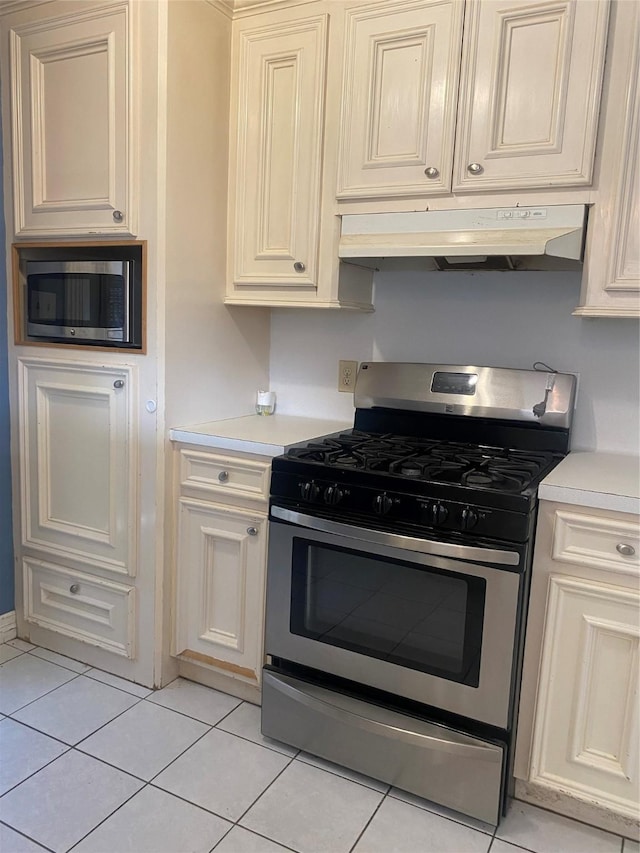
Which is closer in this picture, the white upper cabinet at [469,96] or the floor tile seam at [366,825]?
the floor tile seam at [366,825]

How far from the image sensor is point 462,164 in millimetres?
1823

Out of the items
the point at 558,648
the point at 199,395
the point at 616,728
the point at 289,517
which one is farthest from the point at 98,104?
the point at 616,728

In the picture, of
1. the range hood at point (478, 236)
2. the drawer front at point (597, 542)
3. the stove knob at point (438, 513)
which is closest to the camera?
the drawer front at point (597, 542)

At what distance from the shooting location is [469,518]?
1560mm

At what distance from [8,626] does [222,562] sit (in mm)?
1018

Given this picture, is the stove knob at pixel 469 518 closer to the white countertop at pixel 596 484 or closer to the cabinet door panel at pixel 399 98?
the white countertop at pixel 596 484

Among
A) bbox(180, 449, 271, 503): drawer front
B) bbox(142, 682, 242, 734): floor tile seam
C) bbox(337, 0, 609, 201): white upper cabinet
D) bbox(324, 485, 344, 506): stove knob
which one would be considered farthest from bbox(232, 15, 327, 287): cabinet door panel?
bbox(142, 682, 242, 734): floor tile seam

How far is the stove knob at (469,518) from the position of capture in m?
1.56

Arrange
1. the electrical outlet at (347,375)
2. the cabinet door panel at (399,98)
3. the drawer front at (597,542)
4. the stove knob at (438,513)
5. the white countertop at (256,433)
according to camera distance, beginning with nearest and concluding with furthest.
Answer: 1. the drawer front at (597,542)
2. the stove knob at (438,513)
3. the cabinet door panel at (399,98)
4. the white countertop at (256,433)
5. the electrical outlet at (347,375)

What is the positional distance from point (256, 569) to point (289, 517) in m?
0.27

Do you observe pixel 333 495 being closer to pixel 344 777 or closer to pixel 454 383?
pixel 454 383

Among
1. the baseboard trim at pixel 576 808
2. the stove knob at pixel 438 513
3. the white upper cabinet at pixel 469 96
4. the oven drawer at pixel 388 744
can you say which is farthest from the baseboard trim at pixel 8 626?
the white upper cabinet at pixel 469 96

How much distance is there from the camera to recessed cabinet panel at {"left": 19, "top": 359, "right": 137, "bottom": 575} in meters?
2.15

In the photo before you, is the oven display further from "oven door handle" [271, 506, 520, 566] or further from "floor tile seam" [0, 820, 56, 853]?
"floor tile seam" [0, 820, 56, 853]
